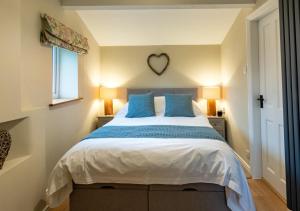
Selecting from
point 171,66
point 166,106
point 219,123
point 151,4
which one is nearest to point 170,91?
point 171,66

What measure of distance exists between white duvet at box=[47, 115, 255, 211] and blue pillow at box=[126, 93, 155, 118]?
5.79 feet

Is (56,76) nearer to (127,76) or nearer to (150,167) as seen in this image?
(127,76)

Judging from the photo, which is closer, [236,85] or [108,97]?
[236,85]

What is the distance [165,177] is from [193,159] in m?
0.27

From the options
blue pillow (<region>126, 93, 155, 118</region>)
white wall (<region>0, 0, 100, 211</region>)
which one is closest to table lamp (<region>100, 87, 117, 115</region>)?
blue pillow (<region>126, 93, 155, 118</region>)

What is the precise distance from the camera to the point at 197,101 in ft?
15.2

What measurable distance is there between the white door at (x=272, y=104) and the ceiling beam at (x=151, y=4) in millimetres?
434

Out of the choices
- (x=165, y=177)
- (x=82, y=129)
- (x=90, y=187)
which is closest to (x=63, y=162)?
(x=90, y=187)

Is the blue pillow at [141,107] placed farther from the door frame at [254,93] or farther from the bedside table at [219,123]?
the door frame at [254,93]

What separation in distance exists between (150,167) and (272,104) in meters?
1.59

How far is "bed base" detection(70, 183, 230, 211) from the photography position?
1.97 m

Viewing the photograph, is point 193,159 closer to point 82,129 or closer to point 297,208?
point 297,208

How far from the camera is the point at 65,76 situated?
11.5 feet

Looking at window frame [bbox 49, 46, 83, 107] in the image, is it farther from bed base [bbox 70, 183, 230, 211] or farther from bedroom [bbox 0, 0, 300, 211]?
bed base [bbox 70, 183, 230, 211]
